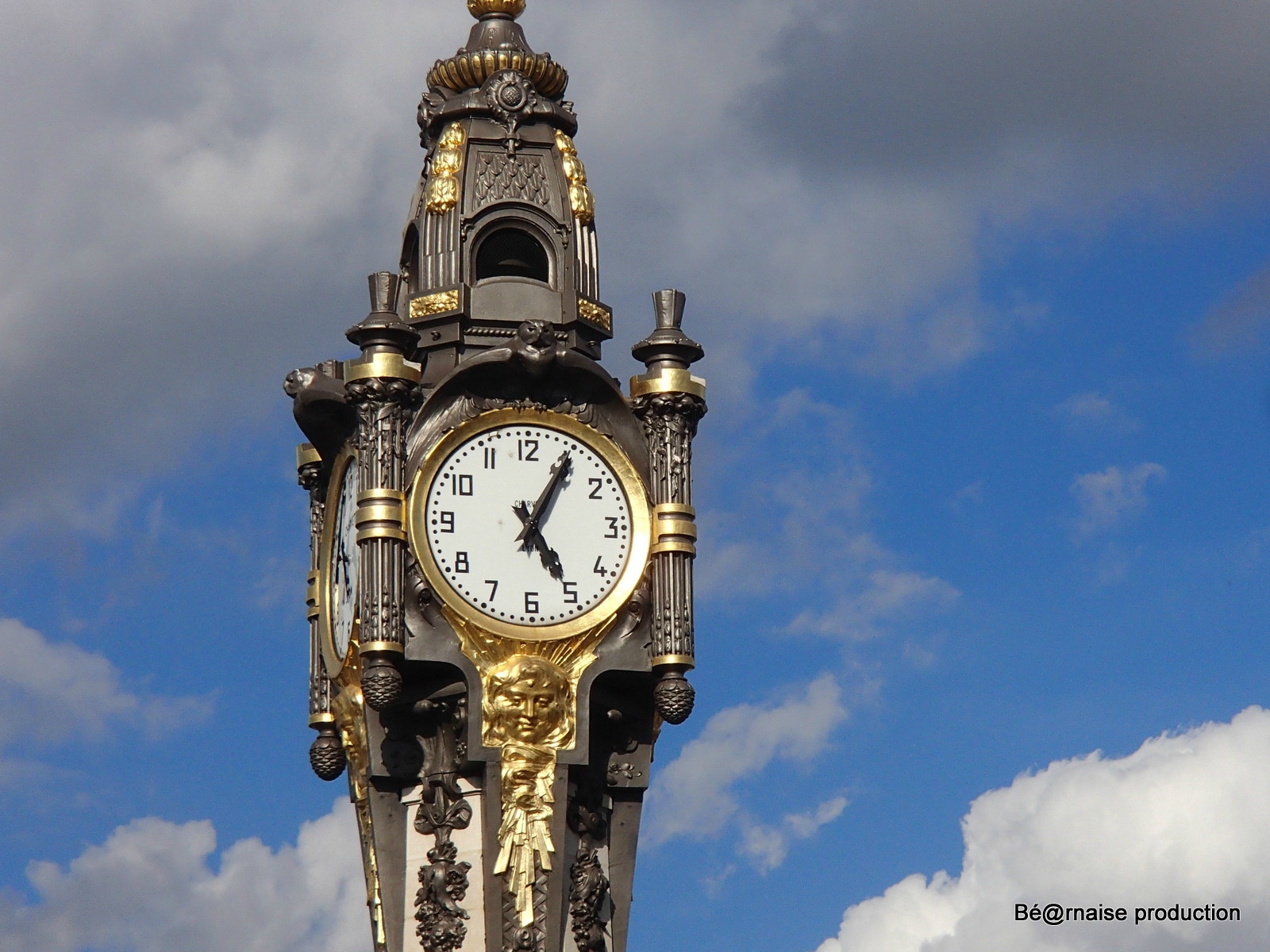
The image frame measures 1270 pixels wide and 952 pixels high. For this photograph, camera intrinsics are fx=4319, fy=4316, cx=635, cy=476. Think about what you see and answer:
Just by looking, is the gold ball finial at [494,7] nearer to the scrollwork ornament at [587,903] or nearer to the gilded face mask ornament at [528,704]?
the gilded face mask ornament at [528,704]

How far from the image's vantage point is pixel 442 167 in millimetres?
48719

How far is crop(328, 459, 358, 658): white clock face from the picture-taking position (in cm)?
4728

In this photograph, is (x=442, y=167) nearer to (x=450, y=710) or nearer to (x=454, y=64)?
(x=454, y=64)

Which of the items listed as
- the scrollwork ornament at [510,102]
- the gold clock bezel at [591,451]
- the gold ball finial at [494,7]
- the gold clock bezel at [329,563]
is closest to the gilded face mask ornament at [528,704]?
the gold clock bezel at [591,451]

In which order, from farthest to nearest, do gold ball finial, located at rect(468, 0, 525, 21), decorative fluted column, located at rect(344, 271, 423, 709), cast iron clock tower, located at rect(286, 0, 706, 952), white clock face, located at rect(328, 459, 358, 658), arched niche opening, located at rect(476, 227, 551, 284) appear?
1. gold ball finial, located at rect(468, 0, 525, 21)
2. arched niche opening, located at rect(476, 227, 551, 284)
3. white clock face, located at rect(328, 459, 358, 658)
4. cast iron clock tower, located at rect(286, 0, 706, 952)
5. decorative fluted column, located at rect(344, 271, 423, 709)

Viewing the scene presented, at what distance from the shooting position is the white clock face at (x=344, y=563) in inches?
1861

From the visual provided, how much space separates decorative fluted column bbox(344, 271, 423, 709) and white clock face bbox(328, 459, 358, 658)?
0.60m

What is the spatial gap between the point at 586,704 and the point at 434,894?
8.69 ft

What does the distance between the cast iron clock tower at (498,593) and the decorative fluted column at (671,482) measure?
0.03 m

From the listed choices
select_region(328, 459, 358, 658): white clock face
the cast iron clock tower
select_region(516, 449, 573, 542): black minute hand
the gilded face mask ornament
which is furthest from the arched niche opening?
the gilded face mask ornament

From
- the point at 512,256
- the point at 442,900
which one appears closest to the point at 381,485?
the point at 512,256

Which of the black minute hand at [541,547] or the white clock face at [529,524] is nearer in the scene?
the white clock face at [529,524]

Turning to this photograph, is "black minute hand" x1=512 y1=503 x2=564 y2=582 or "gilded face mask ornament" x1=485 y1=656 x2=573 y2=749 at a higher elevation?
"black minute hand" x1=512 y1=503 x2=564 y2=582

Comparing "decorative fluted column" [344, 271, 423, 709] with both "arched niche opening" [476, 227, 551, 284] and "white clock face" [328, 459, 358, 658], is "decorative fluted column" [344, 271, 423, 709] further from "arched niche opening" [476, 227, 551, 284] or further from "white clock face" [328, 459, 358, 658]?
"arched niche opening" [476, 227, 551, 284]
